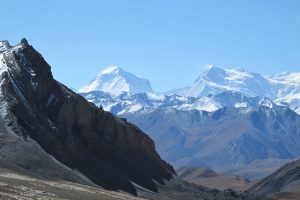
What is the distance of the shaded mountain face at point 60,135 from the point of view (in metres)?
101

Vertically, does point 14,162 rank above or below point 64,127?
below

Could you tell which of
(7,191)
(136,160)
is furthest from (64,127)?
(7,191)

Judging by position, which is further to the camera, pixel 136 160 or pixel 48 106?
pixel 136 160

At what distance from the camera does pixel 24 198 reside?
2178 inches

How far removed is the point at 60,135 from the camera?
116m

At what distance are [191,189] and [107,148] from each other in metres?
19.1

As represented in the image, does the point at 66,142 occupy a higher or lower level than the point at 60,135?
lower

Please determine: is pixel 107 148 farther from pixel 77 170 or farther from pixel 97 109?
pixel 77 170

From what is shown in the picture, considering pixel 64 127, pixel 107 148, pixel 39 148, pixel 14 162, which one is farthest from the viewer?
pixel 107 148

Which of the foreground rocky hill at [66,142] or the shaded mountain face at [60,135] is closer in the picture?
the foreground rocky hill at [66,142]

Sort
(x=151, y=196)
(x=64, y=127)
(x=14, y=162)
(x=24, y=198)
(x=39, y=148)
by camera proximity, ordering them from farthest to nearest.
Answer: (x=64, y=127) → (x=151, y=196) → (x=39, y=148) → (x=14, y=162) → (x=24, y=198)

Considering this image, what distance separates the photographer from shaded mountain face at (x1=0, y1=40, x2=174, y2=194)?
332ft

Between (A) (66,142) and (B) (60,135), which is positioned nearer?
(A) (66,142)

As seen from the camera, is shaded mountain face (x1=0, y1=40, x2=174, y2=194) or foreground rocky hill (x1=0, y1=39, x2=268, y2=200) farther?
shaded mountain face (x1=0, y1=40, x2=174, y2=194)
